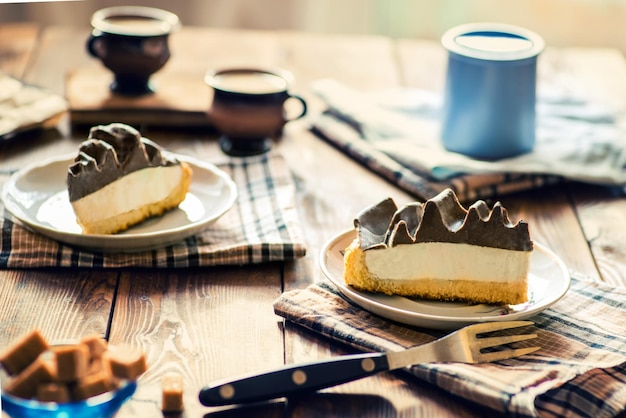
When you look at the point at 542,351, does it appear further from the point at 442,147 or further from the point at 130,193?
the point at 442,147

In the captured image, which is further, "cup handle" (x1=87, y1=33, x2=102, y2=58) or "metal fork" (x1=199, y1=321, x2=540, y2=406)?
"cup handle" (x1=87, y1=33, x2=102, y2=58)

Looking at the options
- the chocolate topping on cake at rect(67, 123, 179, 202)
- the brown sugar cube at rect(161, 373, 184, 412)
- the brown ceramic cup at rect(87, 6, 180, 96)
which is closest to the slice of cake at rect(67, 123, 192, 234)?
the chocolate topping on cake at rect(67, 123, 179, 202)

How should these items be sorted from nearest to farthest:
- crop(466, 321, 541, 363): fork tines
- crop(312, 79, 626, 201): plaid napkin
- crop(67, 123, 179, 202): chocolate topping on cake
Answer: crop(466, 321, 541, 363): fork tines, crop(67, 123, 179, 202): chocolate topping on cake, crop(312, 79, 626, 201): plaid napkin

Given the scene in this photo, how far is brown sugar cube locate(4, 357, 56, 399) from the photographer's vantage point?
0.81 metres

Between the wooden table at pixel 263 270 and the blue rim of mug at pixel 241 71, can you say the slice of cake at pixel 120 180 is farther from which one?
the blue rim of mug at pixel 241 71

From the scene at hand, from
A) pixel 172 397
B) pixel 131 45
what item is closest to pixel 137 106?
pixel 131 45

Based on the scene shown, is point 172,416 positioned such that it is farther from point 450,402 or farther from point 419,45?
point 419,45

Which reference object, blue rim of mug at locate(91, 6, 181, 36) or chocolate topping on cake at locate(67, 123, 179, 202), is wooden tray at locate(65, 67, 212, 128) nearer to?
blue rim of mug at locate(91, 6, 181, 36)

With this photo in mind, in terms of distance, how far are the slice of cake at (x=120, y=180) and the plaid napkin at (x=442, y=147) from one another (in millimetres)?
457

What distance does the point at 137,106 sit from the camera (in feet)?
6.13

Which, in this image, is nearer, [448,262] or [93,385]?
[93,385]

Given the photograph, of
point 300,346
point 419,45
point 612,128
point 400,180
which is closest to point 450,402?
point 300,346

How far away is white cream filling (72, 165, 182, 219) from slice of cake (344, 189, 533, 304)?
35cm

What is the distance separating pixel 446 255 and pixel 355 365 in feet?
0.76
